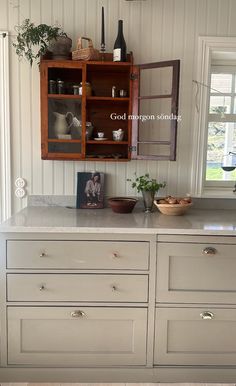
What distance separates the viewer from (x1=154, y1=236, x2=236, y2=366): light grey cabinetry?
1979 millimetres

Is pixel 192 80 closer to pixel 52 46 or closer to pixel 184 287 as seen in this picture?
pixel 52 46

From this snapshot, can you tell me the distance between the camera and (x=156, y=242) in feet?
6.48

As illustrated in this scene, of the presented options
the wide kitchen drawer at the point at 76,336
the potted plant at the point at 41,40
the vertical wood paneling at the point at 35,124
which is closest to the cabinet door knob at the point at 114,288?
the wide kitchen drawer at the point at 76,336

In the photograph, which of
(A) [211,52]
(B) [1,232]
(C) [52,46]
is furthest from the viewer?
(A) [211,52]

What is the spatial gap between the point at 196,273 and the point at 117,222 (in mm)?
530

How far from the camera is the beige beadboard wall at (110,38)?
2451 mm

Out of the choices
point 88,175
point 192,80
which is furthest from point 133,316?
point 192,80

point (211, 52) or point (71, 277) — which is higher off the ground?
point (211, 52)

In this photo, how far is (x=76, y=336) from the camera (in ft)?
6.64

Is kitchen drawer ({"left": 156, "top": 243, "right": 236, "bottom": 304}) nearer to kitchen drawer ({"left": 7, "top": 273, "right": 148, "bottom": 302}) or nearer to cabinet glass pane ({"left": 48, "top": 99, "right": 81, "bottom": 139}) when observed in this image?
kitchen drawer ({"left": 7, "top": 273, "right": 148, "bottom": 302})

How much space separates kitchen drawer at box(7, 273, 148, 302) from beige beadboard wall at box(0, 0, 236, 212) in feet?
2.59

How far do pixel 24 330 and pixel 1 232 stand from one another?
0.57 m

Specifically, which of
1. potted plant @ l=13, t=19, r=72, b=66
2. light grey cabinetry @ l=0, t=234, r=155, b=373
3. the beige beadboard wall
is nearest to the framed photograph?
the beige beadboard wall

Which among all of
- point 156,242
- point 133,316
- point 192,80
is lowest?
point 133,316
